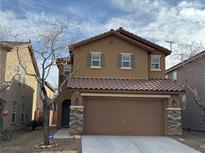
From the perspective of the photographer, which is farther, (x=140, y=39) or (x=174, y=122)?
(x=140, y=39)

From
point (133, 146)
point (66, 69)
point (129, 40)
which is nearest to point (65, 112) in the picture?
point (66, 69)

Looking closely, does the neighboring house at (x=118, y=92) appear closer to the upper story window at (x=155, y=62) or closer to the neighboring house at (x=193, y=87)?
the upper story window at (x=155, y=62)

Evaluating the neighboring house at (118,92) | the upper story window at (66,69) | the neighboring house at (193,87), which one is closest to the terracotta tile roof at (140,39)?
the neighboring house at (118,92)

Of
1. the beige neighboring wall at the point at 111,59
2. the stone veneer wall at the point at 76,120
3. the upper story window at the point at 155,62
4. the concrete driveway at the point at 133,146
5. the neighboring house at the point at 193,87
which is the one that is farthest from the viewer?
the neighboring house at the point at 193,87

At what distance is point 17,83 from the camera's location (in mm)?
27578

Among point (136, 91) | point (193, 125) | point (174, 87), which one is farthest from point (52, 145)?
point (193, 125)

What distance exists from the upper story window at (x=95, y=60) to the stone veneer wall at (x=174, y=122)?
6371mm

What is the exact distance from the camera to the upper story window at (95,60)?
24938 millimetres

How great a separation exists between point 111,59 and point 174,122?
6.76 metres

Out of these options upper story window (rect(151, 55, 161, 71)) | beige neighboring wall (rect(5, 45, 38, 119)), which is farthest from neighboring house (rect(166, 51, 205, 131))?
beige neighboring wall (rect(5, 45, 38, 119))

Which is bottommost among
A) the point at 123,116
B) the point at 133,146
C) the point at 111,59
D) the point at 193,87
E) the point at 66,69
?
the point at 133,146

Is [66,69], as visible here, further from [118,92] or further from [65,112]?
[118,92]

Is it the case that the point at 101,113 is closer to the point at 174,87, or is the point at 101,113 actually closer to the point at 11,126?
the point at 174,87

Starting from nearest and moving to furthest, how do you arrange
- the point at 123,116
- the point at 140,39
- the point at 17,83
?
1. the point at 123,116
2. the point at 140,39
3. the point at 17,83
